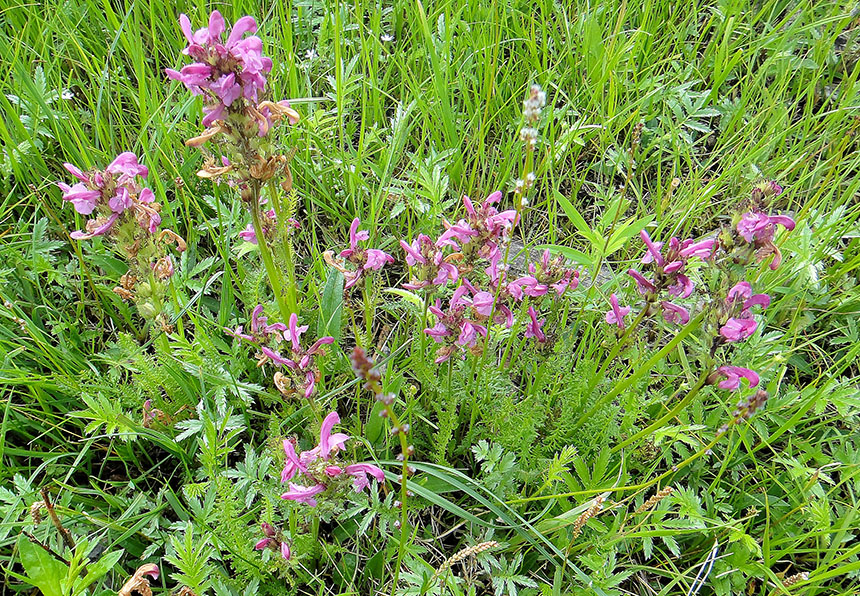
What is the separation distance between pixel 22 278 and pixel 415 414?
65.8 inches

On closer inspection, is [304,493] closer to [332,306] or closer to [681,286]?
[332,306]

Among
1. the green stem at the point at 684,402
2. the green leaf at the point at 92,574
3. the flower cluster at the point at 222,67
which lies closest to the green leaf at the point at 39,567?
the green leaf at the point at 92,574

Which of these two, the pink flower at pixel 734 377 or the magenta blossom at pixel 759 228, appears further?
the pink flower at pixel 734 377

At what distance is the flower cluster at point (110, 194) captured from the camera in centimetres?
179

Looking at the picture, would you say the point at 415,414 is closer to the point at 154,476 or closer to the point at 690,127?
the point at 154,476

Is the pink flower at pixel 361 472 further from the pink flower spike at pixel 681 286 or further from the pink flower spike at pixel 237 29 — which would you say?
the pink flower spike at pixel 237 29

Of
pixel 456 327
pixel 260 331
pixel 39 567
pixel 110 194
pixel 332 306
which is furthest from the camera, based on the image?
pixel 332 306

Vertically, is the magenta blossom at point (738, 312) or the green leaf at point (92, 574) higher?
the magenta blossom at point (738, 312)

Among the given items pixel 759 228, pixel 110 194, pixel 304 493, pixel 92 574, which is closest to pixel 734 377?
pixel 759 228

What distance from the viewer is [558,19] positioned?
10.7 feet

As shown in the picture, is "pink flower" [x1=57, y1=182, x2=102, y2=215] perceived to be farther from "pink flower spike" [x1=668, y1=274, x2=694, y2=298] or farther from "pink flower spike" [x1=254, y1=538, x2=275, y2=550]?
"pink flower spike" [x1=668, y1=274, x2=694, y2=298]

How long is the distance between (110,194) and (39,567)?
1.01 m

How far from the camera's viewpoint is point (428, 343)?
242cm

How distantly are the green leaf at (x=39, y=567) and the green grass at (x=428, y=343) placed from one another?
0.25 m
